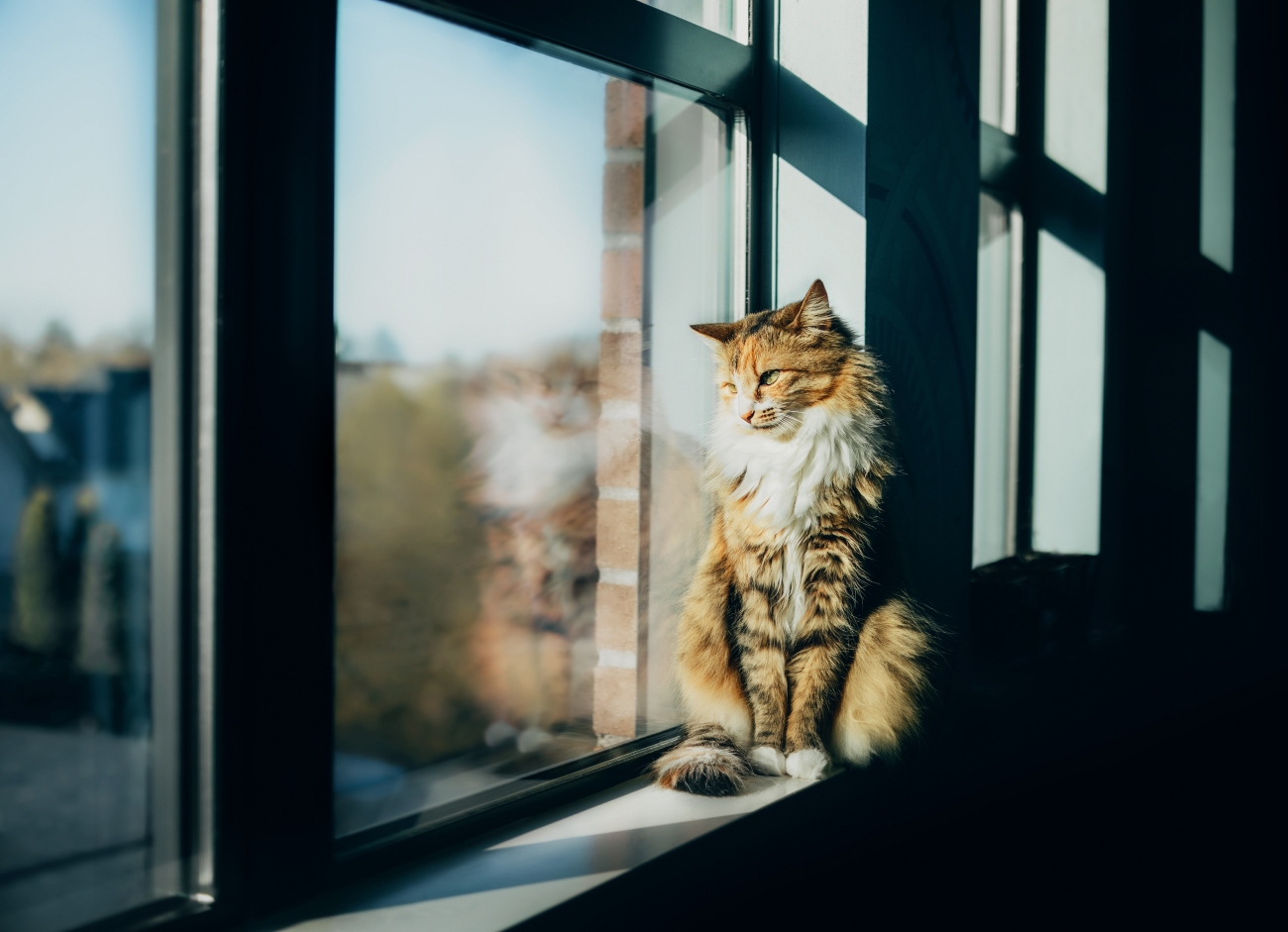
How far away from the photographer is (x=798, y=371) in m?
1.12

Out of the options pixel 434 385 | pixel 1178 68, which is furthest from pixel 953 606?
pixel 1178 68

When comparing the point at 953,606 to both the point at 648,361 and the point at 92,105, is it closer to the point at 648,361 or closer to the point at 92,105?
the point at 648,361

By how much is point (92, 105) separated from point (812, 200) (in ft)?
3.03

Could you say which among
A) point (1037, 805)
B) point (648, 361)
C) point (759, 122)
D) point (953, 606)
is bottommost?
point (1037, 805)

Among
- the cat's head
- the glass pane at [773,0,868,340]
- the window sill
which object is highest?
the glass pane at [773,0,868,340]

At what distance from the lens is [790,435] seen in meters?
1.12

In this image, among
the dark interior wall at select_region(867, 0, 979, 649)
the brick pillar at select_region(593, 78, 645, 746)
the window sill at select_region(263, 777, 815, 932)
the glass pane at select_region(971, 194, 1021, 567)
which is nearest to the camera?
the window sill at select_region(263, 777, 815, 932)

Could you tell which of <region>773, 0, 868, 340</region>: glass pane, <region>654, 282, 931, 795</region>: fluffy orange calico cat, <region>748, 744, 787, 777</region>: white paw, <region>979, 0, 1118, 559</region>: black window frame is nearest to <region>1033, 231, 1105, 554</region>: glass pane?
<region>979, 0, 1118, 559</region>: black window frame

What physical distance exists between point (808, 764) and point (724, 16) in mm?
1051

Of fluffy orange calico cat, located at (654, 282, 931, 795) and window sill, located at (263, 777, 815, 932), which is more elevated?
fluffy orange calico cat, located at (654, 282, 931, 795)

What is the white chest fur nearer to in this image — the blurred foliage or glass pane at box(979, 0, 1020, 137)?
the blurred foliage

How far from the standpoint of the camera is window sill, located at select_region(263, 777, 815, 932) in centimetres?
84

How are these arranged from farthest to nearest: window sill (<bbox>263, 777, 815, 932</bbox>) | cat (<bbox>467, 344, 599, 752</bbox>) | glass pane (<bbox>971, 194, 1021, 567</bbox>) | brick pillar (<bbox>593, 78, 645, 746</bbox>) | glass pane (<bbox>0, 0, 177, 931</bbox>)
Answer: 1. glass pane (<bbox>971, 194, 1021, 567</bbox>)
2. brick pillar (<bbox>593, 78, 645, 746</bbox>)
3. cat (<bbox>467, 344, 599, 752</bbox>)
4. window sill (<bbox>263, 777, 815, 932</bbox>)
5. glass pane (<bbox>0, 0, 177, 931</bbox>)

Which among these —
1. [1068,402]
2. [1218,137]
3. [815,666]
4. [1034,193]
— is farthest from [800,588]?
[1218,137]
